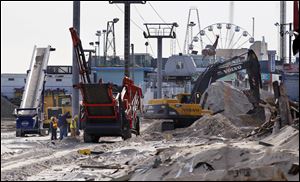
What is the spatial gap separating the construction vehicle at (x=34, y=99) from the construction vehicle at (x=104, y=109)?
6805 millimetres

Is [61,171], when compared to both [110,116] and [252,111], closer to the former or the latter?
[110,116]

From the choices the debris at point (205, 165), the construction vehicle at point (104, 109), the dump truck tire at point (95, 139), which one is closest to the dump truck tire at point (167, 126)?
the construction vehicle at point (104, 109)

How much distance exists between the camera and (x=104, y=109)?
31812mm

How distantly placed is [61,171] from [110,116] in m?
12.4

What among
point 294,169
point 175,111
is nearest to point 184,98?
point 175,111

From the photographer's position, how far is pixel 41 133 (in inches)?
1599

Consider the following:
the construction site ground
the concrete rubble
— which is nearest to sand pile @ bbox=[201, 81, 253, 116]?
the concrete rubble

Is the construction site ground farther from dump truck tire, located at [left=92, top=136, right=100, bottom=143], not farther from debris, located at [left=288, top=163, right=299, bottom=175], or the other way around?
dump truck tire, located at [left=92, top=136, right=100, bottom=143]

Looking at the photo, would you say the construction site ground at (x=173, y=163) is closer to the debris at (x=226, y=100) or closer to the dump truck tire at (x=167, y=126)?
the dump truck tire at (x=167, y=126)

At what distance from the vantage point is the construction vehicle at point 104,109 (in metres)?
31.2

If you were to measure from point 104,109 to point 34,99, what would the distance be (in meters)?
10.4

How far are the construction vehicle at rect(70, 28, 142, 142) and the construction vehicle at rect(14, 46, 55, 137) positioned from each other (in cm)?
681

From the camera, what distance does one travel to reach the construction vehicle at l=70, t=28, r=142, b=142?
31.2 m

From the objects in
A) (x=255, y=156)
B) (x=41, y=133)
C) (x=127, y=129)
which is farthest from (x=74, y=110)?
(x=255, y=156)
